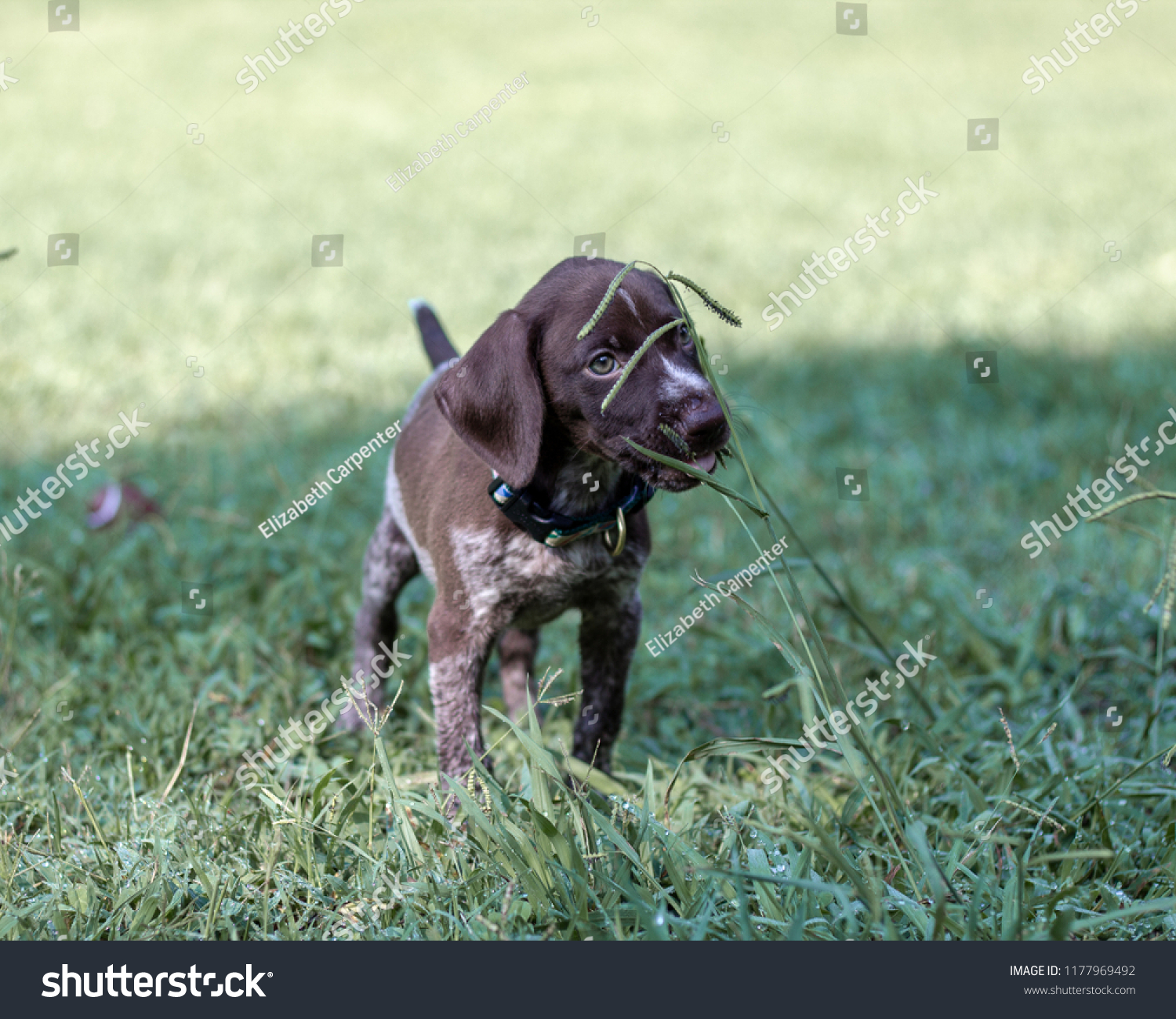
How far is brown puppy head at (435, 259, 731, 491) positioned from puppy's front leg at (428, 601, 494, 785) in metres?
0.57

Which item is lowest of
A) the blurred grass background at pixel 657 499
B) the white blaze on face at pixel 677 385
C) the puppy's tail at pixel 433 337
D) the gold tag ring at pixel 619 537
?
the blurred grass background at pixel 657 499

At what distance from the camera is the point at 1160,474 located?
5891 mm

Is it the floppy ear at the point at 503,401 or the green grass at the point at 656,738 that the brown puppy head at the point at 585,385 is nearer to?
the floppy ear at the point at 503,401

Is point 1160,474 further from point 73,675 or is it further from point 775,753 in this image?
point 73,675

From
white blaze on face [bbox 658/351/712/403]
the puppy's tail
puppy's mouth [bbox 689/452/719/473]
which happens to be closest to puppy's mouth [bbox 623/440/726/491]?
puppy's mouth [bbox 689/452/719/473]

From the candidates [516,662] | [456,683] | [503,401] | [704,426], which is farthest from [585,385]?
[516,662]

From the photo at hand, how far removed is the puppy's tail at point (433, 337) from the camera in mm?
4031

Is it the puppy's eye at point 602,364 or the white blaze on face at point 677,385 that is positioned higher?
the puppy's eye at point 602,364

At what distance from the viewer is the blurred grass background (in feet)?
9.85

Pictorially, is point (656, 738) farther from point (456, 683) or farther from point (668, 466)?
point (668, 466)

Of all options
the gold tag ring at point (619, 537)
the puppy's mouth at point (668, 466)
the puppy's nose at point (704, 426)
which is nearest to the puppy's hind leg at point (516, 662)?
the gold tag ring at point (619, 537)
